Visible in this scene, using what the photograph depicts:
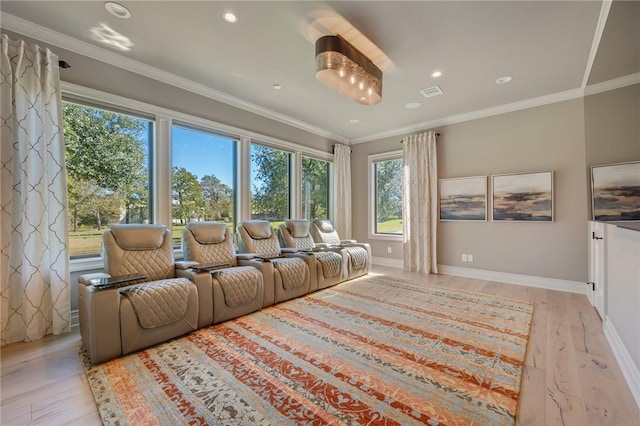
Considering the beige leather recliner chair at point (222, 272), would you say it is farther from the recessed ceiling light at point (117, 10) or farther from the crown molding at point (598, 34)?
the crown molding at point (598, 34)

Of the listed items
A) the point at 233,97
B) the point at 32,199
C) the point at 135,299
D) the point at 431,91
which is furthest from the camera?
the point at 233,97

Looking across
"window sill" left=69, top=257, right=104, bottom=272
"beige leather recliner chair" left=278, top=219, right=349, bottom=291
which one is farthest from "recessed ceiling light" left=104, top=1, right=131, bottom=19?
"beige leather recliner chair" left=278, top=219, right=349, bottom=291

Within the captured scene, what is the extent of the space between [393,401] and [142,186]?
334cm

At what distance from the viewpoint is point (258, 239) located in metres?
3.77

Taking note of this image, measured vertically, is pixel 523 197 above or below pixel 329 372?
above

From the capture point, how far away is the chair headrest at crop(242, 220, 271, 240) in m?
3.75

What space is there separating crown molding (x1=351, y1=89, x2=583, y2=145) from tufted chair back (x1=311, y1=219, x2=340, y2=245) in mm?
2295

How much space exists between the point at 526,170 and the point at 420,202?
1608 mm

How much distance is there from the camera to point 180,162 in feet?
11.5

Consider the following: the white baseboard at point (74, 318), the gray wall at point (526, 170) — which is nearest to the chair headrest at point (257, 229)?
the white baseboard at point (74, 318)

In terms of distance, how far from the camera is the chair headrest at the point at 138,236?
2.59 metres

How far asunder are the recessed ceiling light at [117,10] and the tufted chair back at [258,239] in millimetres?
2431

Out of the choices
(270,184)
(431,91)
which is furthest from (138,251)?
(431,91)

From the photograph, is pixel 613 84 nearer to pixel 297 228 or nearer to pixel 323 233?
pixel 323 233
